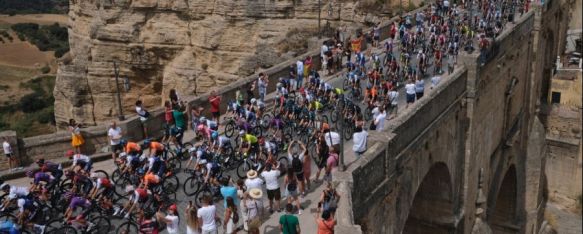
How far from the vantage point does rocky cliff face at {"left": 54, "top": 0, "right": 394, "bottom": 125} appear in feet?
130

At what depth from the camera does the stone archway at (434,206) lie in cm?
1953

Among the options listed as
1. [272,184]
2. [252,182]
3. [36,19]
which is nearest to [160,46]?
[272,184]

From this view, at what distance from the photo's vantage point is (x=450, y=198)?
19.9 metres

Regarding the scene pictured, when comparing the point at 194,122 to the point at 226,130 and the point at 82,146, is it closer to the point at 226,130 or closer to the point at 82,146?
the point at 226,130

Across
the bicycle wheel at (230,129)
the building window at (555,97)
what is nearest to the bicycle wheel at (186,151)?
the bicycle wheel at (230,129)

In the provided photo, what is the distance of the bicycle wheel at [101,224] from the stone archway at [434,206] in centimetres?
1034

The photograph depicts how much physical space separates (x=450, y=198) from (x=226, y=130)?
7.70 m

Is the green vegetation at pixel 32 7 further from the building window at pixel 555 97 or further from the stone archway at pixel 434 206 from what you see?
the stone archway at pixel 434 206

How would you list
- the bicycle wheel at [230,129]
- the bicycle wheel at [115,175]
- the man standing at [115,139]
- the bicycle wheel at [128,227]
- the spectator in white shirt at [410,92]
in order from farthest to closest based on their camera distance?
the spectator in white shirt at [410,92], the bicycle wheel at [230,129], the man standing at [115,139], the bicycle wheel at [115,175], the bicycle wheel at [128,227]

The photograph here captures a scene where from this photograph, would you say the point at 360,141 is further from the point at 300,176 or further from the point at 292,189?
the point at 292,189

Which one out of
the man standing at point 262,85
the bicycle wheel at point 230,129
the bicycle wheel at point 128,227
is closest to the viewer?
the bicycle wheel at point 128,227

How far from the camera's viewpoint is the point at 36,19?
360 ft

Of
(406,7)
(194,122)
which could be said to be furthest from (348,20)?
(194,122)

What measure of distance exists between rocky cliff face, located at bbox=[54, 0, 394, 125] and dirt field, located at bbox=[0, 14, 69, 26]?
226 feet
